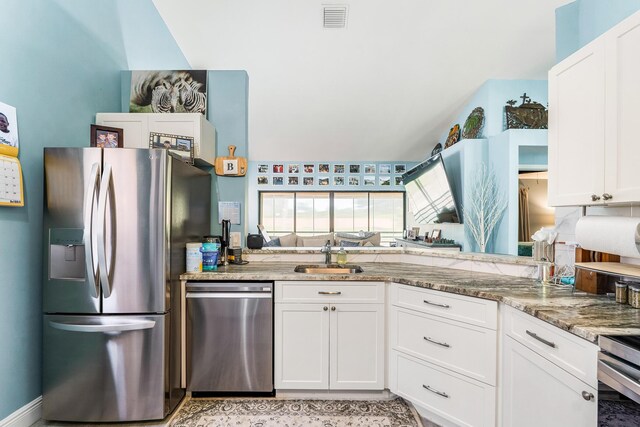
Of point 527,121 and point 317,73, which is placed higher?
point 317,73

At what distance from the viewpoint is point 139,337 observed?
189 centimetres

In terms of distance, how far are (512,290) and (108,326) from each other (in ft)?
7.69

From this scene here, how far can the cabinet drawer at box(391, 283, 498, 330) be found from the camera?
1656mm

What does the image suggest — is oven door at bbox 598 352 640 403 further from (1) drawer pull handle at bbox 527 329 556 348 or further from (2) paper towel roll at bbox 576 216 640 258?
(2) paper towel roll at bbox 576 216 640 258

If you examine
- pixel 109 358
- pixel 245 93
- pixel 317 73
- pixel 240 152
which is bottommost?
pixel 109 358

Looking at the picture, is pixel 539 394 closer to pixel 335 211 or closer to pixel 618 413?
pixel 618 413

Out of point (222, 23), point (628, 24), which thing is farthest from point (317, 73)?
point (628, 24)

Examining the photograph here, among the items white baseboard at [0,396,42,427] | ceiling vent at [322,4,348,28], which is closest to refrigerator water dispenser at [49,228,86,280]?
white baseboard at [0,396,42,427]

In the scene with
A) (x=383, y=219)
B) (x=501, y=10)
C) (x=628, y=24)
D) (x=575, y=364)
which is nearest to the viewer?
(x=575, y=364)

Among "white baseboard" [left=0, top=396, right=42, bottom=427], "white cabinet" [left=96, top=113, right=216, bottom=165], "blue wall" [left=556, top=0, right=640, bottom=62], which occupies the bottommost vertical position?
"white baseboard" [left=0, top=396, right=42, bottom=427]

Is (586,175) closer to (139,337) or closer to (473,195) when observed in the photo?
(139,337)

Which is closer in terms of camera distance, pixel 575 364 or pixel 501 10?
pixel 575 364

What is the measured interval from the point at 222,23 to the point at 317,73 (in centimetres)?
143

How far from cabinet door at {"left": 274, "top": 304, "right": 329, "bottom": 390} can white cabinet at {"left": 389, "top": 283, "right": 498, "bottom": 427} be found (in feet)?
1.49
